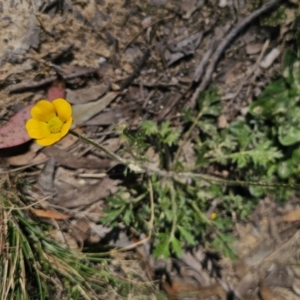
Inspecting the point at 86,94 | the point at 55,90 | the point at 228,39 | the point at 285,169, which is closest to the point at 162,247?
the point at 285,169

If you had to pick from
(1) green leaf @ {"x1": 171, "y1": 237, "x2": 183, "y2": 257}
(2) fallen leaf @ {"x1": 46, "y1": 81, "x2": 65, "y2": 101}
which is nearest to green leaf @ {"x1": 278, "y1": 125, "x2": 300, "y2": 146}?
(1) green leaf @ {"x1": 171, "y1": 237, "x2": 183, "y2": 257}

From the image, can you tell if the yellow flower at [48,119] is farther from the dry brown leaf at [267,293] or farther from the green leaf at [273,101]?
the dry brown leaf at [267,293]

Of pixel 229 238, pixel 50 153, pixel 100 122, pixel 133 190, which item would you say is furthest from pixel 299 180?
pixel 50 153

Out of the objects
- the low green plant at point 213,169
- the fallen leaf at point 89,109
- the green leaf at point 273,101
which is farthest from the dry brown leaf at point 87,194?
the green leaf at point 273,101

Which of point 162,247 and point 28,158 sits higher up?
point 28,158

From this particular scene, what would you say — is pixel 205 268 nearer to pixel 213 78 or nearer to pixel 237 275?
pixel 237 275

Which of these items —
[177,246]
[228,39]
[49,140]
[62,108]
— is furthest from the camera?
[228,39]

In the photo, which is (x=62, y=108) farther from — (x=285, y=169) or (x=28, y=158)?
(x=285, y=169)
